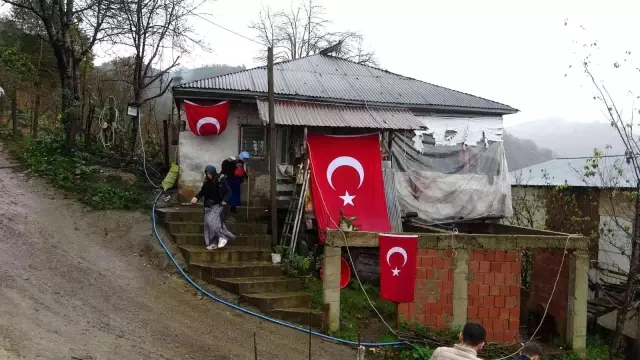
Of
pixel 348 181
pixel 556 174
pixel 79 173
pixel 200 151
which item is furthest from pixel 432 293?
pixel 556 174

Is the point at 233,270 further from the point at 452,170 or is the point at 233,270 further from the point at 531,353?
the point at 452,170

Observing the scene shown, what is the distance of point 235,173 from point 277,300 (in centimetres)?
353

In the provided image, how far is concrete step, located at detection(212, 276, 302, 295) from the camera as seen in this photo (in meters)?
8.80

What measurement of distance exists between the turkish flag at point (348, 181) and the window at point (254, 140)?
5.90ft

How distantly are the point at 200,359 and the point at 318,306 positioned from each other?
283 centimetres

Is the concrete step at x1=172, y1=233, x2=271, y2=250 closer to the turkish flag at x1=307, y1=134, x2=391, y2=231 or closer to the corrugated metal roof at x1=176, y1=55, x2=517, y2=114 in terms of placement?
the turkish flag at x1=307, y1=134, x2=391, y2=231

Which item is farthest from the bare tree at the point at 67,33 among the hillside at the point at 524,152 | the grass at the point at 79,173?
the hillside at the point at 524,152

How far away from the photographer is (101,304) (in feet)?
25.2

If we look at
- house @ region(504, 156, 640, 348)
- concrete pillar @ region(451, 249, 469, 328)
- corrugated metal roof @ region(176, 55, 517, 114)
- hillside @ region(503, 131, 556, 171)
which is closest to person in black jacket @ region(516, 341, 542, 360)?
concrete pillar @ region(451, 249, 469, 328)

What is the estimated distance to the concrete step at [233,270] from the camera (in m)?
9.05

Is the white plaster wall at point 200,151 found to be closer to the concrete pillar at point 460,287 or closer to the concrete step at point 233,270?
the concrete step at point 233,270

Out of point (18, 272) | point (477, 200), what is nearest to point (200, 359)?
point (18, 272)

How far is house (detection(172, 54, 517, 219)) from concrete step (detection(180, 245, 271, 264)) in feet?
6.87

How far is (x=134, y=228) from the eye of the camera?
1056cm
